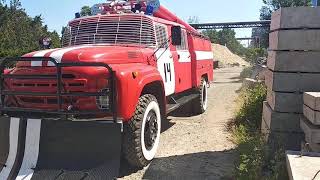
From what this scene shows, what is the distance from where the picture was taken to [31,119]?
4992 millimetres

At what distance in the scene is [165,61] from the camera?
23.4 ft

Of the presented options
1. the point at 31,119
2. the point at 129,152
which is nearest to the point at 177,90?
the point at 129,152

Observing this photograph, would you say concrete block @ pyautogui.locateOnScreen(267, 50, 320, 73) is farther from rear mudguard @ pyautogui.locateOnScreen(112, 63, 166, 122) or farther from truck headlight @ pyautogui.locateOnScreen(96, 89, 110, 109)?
truck headlight @ pyautogui.locateOnScreen(96, 89, 110, 109)

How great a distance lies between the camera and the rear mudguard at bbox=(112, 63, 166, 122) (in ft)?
15.9

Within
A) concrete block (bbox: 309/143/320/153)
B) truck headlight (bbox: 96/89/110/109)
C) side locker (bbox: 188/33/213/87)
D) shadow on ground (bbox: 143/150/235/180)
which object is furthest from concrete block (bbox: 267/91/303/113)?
side locker (bbox: 188/33/213/87)

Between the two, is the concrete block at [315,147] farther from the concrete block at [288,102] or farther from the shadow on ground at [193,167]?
the shadow on ground at [193,167]

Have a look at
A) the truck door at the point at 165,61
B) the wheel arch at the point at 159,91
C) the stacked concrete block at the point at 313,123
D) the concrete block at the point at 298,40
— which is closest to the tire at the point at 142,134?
the wheel arch at the point at 159,91

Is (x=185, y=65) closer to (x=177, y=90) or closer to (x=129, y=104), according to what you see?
(x=177, y=90)

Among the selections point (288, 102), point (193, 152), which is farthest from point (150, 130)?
point (288, 102)

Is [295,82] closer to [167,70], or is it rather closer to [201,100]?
[167,70]

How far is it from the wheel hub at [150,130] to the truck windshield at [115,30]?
1452 mm

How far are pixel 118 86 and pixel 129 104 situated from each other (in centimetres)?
28

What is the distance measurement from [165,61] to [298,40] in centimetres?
244

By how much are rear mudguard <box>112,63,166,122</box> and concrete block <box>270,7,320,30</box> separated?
6.15ft
